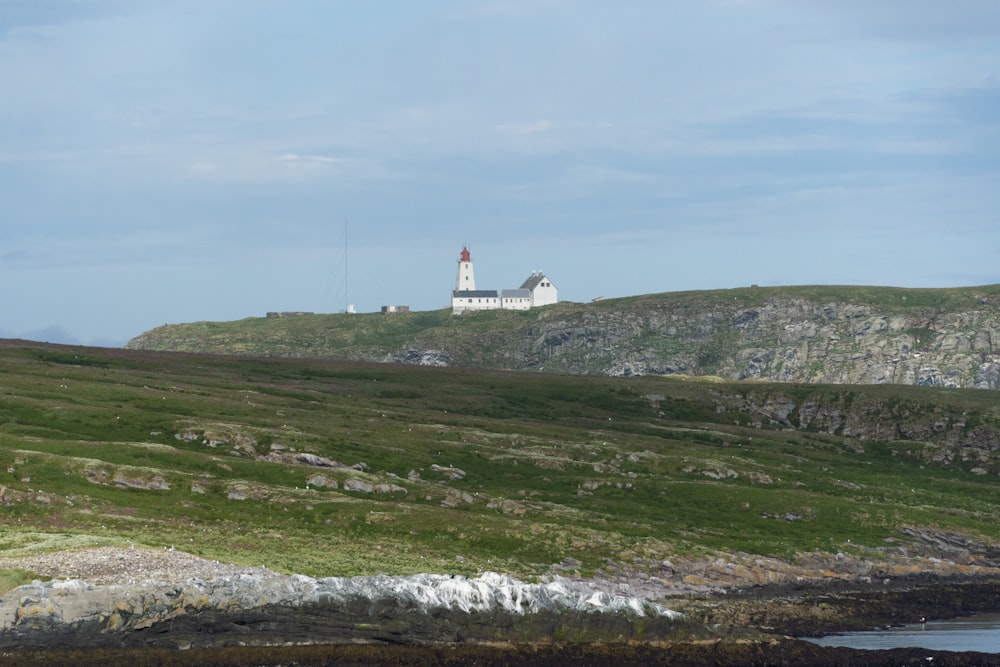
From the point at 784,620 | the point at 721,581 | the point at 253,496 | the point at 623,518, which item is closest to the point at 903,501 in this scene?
the point at 623,518

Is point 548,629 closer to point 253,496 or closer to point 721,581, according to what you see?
point 721,581

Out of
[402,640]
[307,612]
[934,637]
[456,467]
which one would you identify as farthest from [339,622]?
[456,467]

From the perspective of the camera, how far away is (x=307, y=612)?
175 feet

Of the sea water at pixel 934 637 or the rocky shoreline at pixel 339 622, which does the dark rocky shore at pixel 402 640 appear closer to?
the rocky shoreline at pixel 339 622

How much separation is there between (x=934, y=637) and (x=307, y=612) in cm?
3511

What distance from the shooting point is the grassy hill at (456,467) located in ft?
250

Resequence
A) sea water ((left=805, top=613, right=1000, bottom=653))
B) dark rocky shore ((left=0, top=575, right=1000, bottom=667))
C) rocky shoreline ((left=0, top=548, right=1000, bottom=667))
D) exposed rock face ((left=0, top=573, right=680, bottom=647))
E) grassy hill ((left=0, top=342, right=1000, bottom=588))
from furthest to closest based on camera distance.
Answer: grassy hill ((left=0, top=342, right=1000, bottom=588)) → sea water ((left=805, top=613, right=1000, bottom=653)) → exposed rock face ((left=0, top=573, right=680, bottom=647)) → rocky shoreline ((left=0, top=548, right=1000, bottom=667)) → dark rocky shore ((left=0, top=575, right=1000, bottom=667))

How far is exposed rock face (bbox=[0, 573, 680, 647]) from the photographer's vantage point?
5053cm

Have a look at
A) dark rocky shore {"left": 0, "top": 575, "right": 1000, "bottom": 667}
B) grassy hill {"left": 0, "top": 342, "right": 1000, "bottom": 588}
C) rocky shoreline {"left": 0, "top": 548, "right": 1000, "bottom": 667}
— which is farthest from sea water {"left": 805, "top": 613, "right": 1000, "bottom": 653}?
grassy hill {"left": 0, "top": 342, "right": 1000, "bottom": 588}

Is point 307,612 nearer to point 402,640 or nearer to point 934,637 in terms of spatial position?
point 402,640

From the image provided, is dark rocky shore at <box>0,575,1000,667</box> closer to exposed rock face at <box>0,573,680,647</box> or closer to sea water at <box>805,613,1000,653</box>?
exposed rock face at <box>0,573,680,647</box>

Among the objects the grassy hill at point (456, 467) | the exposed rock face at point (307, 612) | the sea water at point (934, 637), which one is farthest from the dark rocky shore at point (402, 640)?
the grassy hill at point (456, 467)

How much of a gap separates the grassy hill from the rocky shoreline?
28.8 ft

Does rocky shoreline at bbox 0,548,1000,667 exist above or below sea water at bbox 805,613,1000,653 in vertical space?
above
